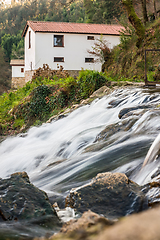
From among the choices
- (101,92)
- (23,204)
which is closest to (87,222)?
(23,204)

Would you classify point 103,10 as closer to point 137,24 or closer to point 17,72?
point 17,72

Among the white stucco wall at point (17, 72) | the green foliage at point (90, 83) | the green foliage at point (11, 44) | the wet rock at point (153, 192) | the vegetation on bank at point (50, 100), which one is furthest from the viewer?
the green foliage at point (11, 44)

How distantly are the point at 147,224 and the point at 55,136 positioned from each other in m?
7.85

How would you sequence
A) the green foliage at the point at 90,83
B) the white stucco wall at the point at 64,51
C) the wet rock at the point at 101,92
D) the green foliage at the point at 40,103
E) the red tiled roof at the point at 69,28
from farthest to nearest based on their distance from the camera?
the red tiled roof at the point at 69,28 → the white stucco wall at the point at 64,51 → the green foliage at the point at 40,103 → the green foliage at the point at 90,83 → the wet rock at the point at 101,92

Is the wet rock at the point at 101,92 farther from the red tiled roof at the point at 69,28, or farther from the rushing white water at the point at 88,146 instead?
the red tiled roof at the point at 69,28

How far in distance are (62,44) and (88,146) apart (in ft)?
89.1

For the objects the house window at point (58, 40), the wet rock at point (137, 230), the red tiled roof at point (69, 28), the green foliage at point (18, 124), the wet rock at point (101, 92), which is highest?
the red tiled roof at point (69, 28)

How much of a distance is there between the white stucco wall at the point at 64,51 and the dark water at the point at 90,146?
21.7 metres

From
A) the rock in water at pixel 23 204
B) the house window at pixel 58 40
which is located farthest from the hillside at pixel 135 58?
the house window at pixel 58 40

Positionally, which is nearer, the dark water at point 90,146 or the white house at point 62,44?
the dark water at point 90,146

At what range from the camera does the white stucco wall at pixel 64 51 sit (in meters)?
30.2

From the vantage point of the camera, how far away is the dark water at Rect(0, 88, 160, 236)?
4.36 metres

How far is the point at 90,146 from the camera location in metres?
5.71

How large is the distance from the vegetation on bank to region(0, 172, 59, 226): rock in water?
8.81m
